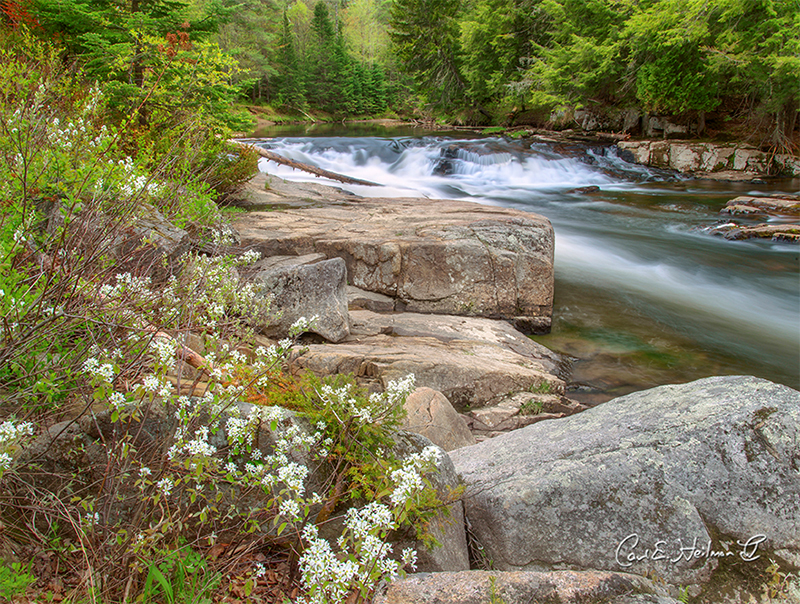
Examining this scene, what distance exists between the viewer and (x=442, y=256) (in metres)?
7.45

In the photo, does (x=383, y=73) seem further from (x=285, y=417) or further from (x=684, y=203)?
(x=285, y=417)

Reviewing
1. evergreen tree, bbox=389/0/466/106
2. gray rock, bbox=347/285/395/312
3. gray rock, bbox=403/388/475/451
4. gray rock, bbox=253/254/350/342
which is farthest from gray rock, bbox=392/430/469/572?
evergreen tree, bbox=389/0/466/106

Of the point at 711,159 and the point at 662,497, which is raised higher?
the point at 711,159

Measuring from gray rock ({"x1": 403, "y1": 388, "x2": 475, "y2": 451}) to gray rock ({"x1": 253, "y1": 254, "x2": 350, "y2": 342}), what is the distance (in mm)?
1661

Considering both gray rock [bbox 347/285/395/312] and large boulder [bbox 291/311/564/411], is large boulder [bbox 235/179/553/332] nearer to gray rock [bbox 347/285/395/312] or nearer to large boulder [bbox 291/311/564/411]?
gray rock [bbox 347/285/395/312]

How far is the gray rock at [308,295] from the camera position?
5469mm

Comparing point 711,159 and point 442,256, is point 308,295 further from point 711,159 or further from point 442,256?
point 711,159

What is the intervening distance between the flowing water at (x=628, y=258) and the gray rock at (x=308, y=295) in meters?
3.36

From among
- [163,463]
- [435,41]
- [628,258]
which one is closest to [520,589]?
[163,463]

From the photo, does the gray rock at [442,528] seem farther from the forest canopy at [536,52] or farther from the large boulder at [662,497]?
the forest canopy at [536,52]

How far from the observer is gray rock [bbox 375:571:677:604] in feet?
6.18

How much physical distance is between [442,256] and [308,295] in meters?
2.62

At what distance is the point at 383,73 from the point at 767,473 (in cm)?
6094

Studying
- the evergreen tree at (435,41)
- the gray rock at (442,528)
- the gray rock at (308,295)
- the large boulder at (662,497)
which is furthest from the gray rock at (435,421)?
the evergreen tree at (435,41)
